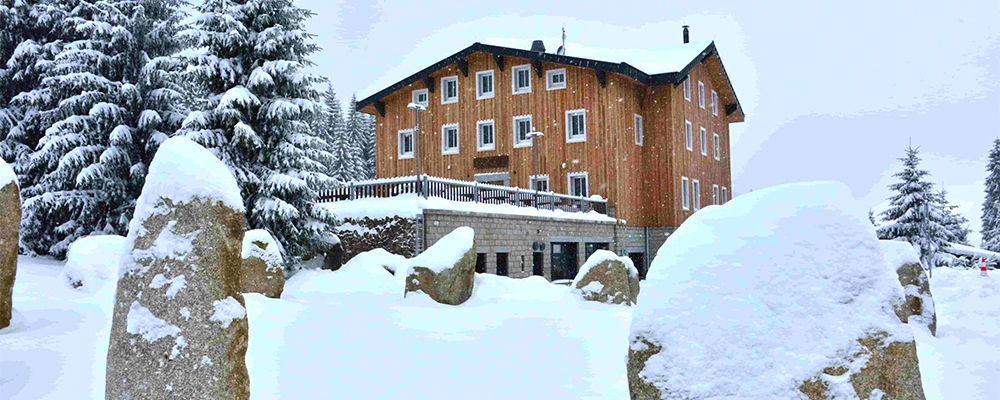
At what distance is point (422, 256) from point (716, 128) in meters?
28.5

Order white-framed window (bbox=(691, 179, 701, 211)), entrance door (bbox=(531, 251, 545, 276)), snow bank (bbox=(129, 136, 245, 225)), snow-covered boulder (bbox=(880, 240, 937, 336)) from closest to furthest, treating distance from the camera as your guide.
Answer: snow bank (bbox=(129, 136, 245, 225)), snow-covered boulder (bbox=(880, 240, 937, 336)), entrance door (bbox=(531, 251, 545, 276)), white-framed window (bbox=(691, 179, 701, 211))

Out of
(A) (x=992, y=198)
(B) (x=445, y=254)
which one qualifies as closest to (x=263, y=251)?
(B) (x=445, y=254)

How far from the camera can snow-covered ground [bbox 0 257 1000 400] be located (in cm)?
823

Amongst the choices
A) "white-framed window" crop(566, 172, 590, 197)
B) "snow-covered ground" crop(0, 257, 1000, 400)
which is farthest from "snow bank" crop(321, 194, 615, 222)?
"white-framed window" crop(566, 172, 590, 197)

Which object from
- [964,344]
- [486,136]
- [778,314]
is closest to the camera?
[778,314]

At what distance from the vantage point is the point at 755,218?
5074mm

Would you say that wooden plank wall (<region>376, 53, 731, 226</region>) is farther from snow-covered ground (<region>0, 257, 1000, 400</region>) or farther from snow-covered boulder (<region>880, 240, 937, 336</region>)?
snow-covered boulder (<region>880, 240, 937, 336</region>)

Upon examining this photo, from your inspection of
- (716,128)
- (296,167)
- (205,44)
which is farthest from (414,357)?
(716,128)

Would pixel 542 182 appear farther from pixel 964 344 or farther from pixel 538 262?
pixel 964 344

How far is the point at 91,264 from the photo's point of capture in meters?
13.9

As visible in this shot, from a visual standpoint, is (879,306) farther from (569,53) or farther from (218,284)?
(569,53)

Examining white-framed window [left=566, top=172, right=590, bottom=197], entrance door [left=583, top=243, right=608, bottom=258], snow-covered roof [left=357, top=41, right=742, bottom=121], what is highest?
snow-covered roof [left=357, top=41, right=742, bottom=121]

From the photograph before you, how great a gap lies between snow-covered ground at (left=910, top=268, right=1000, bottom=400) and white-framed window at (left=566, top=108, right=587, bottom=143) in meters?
14.0

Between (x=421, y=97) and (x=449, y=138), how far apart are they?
2.41 metres
